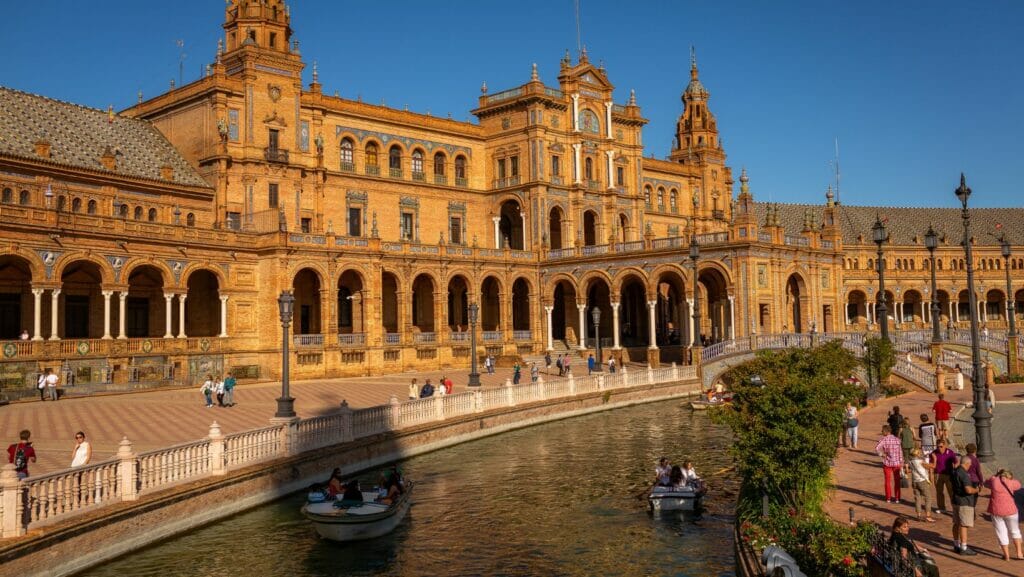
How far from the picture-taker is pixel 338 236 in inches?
1917

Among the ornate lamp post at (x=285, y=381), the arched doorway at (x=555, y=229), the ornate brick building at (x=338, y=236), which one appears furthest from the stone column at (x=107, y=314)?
the arched doorway at (x=555, y=229)

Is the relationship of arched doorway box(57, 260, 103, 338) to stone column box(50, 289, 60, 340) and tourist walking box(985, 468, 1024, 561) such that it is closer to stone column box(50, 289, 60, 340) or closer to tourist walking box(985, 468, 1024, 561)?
stone column box(50, 289, 60, 340)

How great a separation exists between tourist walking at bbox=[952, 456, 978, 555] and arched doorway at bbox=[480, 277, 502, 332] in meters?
47.1

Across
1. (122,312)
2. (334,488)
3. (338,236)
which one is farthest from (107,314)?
(334,488)

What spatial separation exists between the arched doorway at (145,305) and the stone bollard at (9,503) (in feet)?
103

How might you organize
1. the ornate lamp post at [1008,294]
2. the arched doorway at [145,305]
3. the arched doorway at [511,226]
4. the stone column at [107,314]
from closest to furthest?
the stone column at [107,314], the arched doorway at [145,305], the ornate lamp post at [1008,294], the arched doorway at [511,226]

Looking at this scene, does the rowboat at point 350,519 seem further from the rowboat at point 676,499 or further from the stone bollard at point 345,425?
the rowboat at point 676,499

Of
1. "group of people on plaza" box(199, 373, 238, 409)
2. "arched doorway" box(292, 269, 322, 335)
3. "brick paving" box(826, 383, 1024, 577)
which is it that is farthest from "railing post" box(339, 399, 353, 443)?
"arched doorway" box(292, 269, 322, 335)

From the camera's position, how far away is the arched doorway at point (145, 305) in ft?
143

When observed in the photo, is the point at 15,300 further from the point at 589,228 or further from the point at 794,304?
the point at 794,304

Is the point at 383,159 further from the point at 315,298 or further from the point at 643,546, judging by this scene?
the point at 643,546

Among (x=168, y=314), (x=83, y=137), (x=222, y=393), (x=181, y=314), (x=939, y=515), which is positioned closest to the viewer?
(x=939, y=515)

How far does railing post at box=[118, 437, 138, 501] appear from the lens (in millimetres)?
16031

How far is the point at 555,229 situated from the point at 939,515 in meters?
52.4
